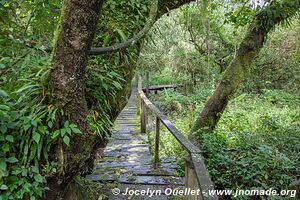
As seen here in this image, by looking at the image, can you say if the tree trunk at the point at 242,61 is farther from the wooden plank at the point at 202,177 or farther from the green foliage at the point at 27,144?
the green foliage at the point at 27,144

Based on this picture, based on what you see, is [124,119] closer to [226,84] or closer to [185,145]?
[226,84]

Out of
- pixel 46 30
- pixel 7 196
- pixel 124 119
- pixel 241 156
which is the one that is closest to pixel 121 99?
pixel 46 30

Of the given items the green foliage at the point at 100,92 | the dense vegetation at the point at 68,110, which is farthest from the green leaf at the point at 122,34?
the green foliage at the point at 100,92

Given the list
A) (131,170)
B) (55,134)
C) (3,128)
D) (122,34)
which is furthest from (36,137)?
(131,170)

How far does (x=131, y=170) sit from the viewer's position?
13.1 feet

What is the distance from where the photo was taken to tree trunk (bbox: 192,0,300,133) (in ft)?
18.0

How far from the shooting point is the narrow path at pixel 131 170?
3508 millimetres

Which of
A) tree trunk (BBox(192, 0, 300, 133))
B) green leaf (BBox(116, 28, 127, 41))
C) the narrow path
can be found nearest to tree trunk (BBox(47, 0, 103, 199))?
green leaf (BBox(116, 28, 127, 41))

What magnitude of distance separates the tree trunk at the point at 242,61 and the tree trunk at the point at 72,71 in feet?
Answer: 12.9

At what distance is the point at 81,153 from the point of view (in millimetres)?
2125

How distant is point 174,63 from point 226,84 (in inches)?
398

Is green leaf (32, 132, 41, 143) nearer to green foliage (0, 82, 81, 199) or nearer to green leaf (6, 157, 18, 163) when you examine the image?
green foliage (0, 82, 81, 199)

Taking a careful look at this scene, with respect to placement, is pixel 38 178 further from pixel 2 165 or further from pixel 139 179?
pixel 139 179

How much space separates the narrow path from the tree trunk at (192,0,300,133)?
1.56 meters
